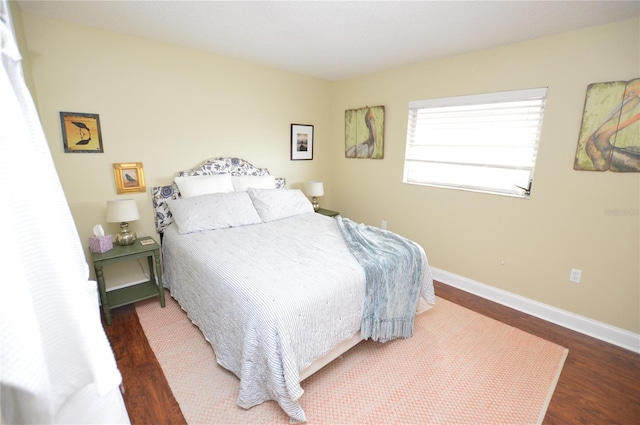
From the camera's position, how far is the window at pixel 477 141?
2494 millimetres

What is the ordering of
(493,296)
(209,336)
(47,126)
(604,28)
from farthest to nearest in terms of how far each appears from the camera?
(493,296) < (47,126) < (604,28) < (209,336)

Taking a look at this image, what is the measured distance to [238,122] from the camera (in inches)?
127

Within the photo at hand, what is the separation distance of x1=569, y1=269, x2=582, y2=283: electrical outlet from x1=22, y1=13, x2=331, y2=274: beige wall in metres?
3.13

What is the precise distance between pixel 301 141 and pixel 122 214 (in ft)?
7.40

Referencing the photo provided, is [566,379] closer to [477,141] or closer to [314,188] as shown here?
[477,141]

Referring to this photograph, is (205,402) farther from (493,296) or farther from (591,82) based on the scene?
(591,82)

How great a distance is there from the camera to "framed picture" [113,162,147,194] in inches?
100

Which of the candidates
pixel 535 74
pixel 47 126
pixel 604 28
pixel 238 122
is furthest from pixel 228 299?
pixel 604 28

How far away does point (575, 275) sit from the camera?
233 centimetres

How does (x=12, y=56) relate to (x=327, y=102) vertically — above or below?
below

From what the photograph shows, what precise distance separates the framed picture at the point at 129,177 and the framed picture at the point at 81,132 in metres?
0.20

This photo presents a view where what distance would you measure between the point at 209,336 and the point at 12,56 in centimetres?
170

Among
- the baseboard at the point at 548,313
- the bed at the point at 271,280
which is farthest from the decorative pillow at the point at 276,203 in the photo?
the baseboard at the point at 548,313

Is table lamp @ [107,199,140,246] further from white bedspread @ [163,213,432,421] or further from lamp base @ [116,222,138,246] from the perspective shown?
white bedspread @ [163,213,432,421]
